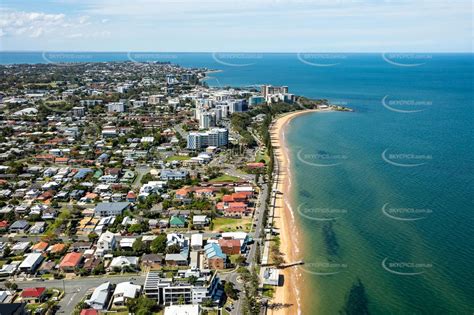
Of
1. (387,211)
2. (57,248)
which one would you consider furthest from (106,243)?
(387,211)

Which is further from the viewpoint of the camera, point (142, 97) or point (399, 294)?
point (142, 97)

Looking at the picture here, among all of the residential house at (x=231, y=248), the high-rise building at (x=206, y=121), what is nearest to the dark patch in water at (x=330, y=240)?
the residential house at (x=231, y=248)

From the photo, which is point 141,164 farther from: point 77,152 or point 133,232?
point 133,232

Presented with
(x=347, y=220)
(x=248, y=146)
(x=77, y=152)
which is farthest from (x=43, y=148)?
(x=347, y=220)

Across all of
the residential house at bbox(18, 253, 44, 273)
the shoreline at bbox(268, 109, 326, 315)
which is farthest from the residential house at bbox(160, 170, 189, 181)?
the residential house at bbox(18, 253, 44, 273)

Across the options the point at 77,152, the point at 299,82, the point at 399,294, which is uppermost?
Result: the point at 299,82

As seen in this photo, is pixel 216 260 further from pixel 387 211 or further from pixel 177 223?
pixel 387 211

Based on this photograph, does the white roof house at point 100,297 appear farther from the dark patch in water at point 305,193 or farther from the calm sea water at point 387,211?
the dark patch in water at point 305,193
